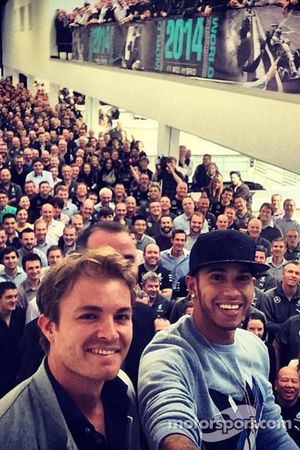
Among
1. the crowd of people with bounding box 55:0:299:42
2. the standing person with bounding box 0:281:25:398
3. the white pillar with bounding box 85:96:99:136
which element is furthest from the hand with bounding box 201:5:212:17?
the white pillar with bounding box 85:96:99:136

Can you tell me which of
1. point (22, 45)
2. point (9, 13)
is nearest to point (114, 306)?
point (22, 45)

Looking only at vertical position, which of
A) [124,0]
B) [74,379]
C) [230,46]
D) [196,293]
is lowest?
[74,379]

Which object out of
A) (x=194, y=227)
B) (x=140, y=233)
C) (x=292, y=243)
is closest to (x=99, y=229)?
(x=140, y=233)

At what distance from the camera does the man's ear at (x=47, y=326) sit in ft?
5.26

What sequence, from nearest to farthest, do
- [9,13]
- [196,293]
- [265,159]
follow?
[196,293], [265,159], [9,13]

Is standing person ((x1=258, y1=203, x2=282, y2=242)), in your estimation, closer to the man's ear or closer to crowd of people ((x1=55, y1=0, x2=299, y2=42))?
crowd of people ((x1=55, y1=0, x2=299, y2=42))

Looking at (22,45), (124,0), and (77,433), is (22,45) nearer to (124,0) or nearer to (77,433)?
(124,0)

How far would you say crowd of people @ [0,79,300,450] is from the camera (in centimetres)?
182

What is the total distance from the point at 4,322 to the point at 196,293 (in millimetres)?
3113

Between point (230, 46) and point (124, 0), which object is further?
point (124, 0)

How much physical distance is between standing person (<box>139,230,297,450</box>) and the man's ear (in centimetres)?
27

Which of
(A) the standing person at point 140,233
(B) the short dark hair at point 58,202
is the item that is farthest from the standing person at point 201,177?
(A) the standing person at point 140,233

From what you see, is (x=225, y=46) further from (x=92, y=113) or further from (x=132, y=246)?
(x=92, y=113)

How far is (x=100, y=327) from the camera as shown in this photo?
1536 millimetres
